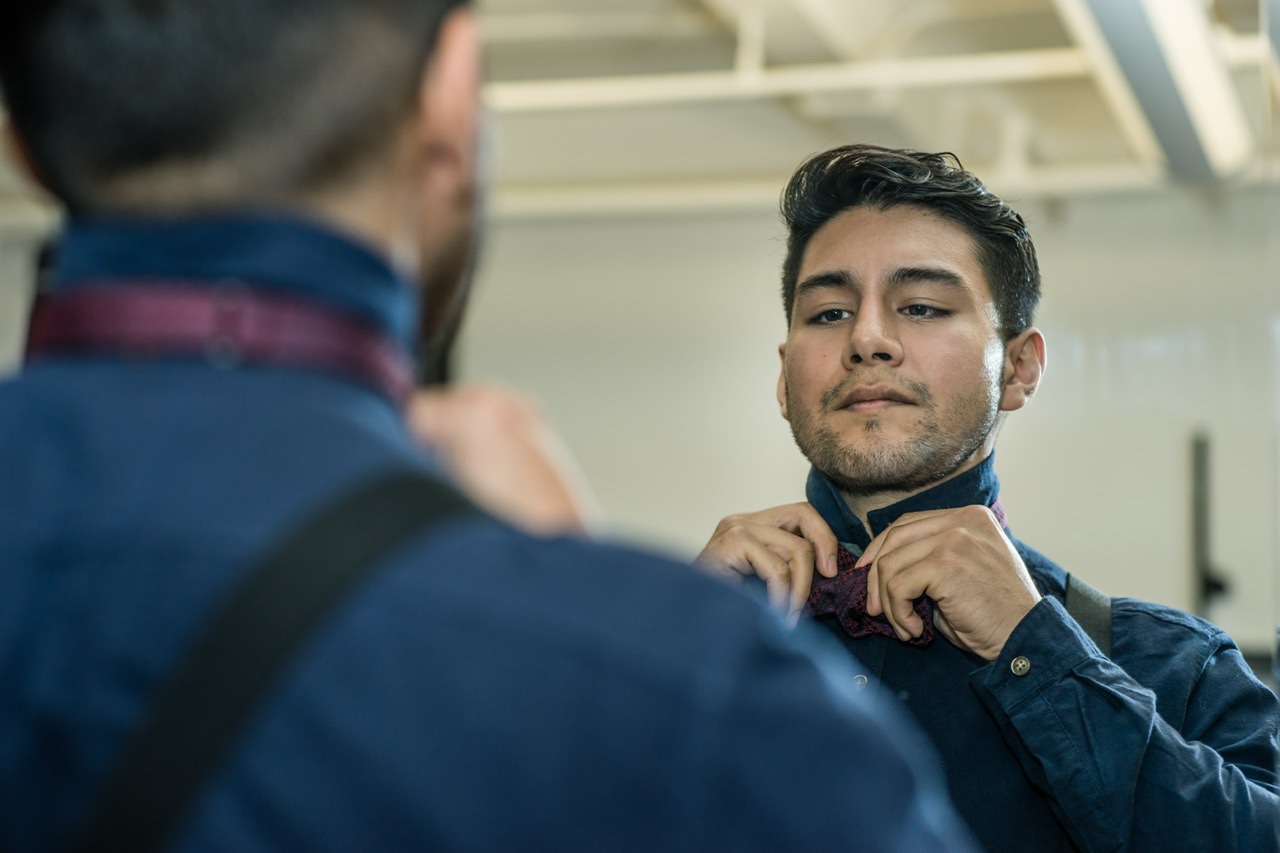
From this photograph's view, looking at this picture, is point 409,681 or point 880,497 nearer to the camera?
point 409,681

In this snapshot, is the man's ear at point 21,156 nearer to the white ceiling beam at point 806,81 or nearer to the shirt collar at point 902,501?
the shirt collar at point 902,501

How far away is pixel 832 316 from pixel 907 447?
194mm

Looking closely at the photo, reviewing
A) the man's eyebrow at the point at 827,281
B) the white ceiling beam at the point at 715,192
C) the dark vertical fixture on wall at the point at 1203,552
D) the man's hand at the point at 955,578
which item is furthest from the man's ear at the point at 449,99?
the dark vertical fixture on wall at the point at 1203,552

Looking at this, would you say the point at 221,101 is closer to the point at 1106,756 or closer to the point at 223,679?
the point at 223,679

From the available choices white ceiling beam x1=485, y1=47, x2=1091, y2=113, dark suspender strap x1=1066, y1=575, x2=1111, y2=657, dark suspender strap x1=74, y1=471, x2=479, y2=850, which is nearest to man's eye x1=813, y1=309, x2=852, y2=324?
dark suspender strap x1=1066, y1=575, x2=1111, y2=657

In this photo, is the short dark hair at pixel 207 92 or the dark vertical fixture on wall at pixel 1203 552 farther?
the dark vertical fixture on wall at pixel 1203 552

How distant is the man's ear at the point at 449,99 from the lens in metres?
0.74

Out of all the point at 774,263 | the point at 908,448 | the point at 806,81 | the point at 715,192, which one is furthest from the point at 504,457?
the point at 715,192

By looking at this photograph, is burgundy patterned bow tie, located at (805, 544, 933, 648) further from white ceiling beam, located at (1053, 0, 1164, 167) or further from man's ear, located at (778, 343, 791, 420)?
white ceiling beam, located at (1053, 0, 1164, 167)

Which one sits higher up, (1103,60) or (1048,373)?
(1103,60)

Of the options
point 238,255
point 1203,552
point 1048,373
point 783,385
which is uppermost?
point 238,255

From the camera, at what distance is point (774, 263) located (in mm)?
4953

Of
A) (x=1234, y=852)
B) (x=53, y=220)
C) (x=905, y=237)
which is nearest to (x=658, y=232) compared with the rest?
(x=53, y=220)

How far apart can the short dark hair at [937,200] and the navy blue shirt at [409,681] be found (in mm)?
1228
